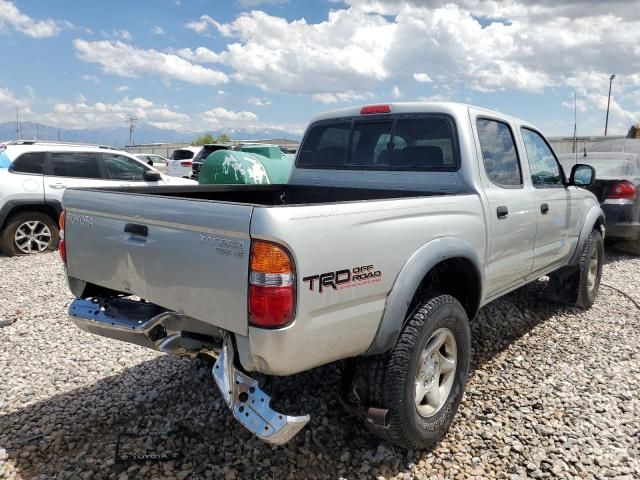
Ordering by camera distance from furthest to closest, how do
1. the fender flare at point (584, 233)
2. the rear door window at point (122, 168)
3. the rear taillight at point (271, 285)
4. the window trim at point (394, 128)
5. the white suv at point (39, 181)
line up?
1. the rear door window at point (122, 168)
2. the white suv at point (39, 181)
3. the fender flare at point (584, 233)
4. the window trim at point (394, 128)
5. the rear taillight at point (271, 285)

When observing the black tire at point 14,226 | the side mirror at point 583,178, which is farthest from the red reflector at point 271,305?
the black tire at point 14,226

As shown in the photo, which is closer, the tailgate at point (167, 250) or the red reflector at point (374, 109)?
the tailgate at point (167, 250)

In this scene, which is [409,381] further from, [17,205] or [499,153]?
[17,205]

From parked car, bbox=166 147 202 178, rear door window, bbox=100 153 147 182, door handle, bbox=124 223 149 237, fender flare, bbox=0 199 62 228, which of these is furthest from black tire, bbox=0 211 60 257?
parked car, bbox=166 147 202 178

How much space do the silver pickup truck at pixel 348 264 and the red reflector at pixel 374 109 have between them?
1cm

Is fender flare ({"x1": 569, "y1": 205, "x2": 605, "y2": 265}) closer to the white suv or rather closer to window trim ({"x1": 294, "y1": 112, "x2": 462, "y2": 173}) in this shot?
window trim ({"x1": 294, "y1": 112, "x2": 462, "y2": 173})

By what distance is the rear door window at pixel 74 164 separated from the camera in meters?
8.32

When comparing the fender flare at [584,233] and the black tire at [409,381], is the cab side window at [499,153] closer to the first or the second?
the black tire at [409,381]

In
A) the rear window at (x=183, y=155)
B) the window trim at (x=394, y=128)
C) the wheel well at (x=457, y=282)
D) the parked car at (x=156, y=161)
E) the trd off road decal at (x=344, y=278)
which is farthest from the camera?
the parked car at (x=156, y=161)

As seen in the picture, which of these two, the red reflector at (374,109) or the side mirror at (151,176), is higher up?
the red reflector at (374,109)

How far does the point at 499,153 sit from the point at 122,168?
697 centimetres

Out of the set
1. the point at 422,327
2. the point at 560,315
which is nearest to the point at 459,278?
the point at 422,327

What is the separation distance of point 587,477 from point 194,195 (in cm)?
315

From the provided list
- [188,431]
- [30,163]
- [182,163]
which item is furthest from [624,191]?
[182,163]
